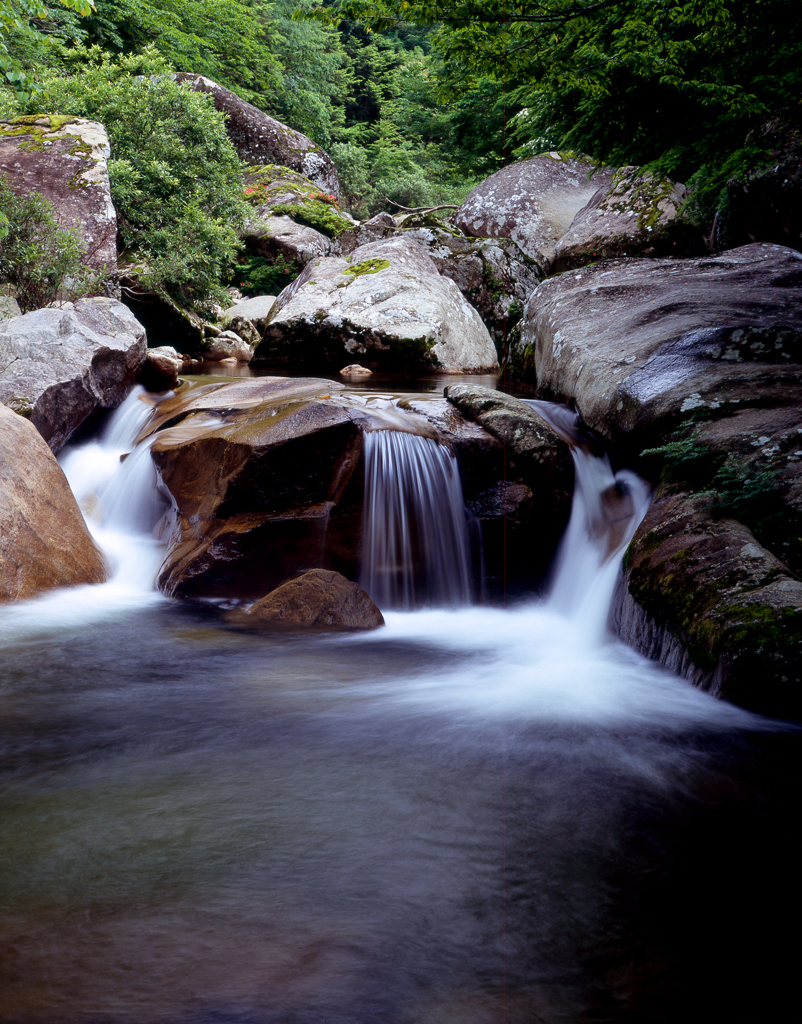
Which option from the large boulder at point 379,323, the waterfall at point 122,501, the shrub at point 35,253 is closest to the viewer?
the waterfall at point 122,501

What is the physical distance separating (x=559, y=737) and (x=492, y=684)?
0.75 meters

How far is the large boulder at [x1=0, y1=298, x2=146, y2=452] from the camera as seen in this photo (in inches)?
233

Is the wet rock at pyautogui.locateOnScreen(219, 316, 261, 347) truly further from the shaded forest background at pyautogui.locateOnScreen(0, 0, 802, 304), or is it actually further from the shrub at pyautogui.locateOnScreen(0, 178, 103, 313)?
the shrub at pyautogui.locateOnScreen(0, 178, 103, 313)

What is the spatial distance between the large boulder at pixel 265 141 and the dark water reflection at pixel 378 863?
894 inches

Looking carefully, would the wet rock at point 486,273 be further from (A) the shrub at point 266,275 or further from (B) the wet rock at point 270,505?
(B) the wet rock at point 270,505

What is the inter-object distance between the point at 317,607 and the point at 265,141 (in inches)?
873

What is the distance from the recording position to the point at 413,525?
5.07 metres

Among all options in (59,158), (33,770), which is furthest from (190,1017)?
(59,158)

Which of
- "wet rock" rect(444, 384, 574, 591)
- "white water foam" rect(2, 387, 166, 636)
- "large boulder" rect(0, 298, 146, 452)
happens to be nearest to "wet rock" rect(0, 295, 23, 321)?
"large boulder" rect(0, 298, 146, 452)

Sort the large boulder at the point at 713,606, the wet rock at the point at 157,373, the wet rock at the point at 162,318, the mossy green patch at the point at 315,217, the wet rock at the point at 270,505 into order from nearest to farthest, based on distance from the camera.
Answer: the large boulder at the point at 713,606
the wet rock at the point at 270,505
the wet rock at the point at 157,373
the wet rock at the point at 162,318
the mossy green patch at the point at 315,217

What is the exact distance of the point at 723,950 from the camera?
1646mm

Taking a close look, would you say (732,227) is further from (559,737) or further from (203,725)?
(203,725)

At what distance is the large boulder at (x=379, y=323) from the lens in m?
10.4

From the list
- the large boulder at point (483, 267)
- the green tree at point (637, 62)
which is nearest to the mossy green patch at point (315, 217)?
the large boulder at point (483, 267)
